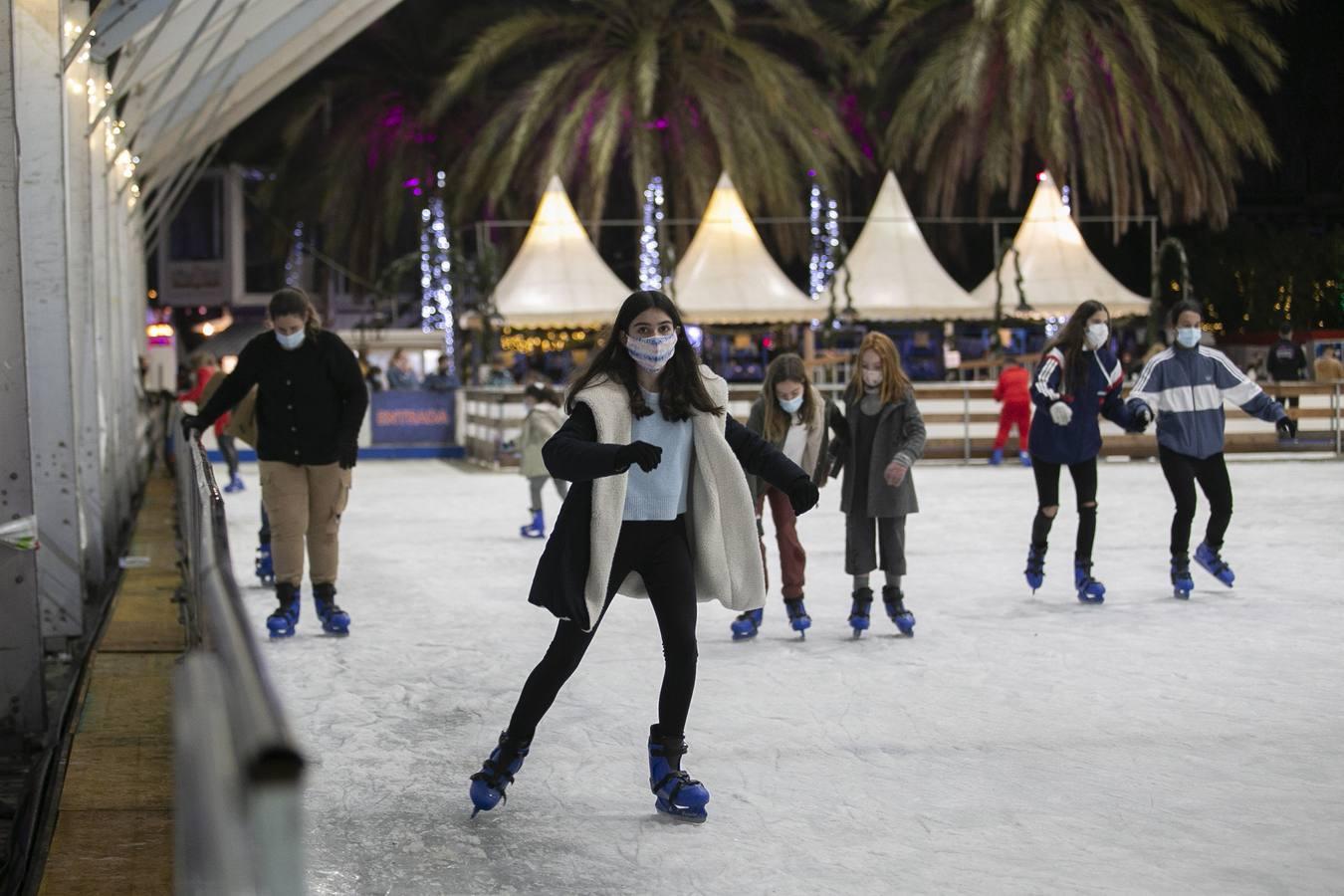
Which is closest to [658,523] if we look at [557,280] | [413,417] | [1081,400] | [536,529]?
[1081,400]

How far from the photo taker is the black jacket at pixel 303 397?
7.69 meters

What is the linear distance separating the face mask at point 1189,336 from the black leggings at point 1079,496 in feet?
2.33

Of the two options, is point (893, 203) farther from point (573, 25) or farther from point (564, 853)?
point (564, 853)

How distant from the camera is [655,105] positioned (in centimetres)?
3391

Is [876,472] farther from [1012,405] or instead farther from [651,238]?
[651,238]

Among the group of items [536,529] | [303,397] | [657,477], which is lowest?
[536,529]

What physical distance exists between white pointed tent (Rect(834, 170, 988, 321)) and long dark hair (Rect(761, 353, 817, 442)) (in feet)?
69.1

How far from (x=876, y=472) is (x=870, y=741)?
7.21 feet

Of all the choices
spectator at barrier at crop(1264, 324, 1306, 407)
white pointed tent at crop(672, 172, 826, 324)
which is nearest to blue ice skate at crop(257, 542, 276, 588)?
spectator at barrier at crop(1264, 324, 1306, 407)

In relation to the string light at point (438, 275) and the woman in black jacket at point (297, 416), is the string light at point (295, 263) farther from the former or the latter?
the woman in black jacket at point (297, 416)

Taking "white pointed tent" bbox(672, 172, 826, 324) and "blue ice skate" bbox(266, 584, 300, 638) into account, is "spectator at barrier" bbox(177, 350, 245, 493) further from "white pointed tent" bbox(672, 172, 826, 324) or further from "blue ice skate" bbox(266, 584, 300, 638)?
"white pointed tent" bbox(672, 172, 826, 324)

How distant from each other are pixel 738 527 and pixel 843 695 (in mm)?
1838

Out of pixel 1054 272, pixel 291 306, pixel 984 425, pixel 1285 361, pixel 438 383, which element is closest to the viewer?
pixel 291 306

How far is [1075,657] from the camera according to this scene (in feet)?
23.9
